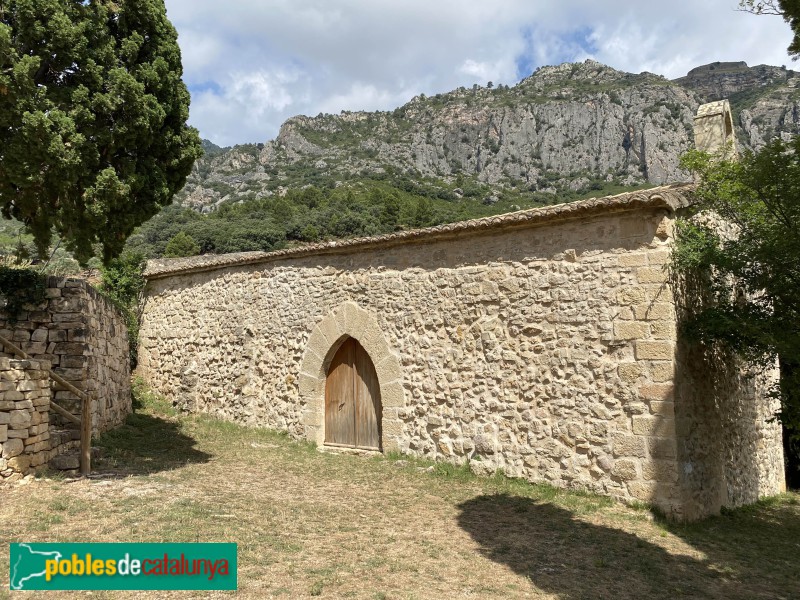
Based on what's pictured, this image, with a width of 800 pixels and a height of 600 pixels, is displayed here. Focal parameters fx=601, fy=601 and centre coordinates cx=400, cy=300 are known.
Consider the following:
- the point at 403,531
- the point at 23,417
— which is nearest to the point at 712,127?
the point at 403,531

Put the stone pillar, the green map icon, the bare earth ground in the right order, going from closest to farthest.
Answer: the green map icon
the bare earth ground
the stone pillar

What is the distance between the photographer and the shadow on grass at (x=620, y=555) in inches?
188

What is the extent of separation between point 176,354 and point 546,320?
29.1 ft

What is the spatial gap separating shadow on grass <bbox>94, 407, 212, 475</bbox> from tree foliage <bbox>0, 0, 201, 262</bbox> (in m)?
2.71

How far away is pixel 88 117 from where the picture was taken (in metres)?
6.51

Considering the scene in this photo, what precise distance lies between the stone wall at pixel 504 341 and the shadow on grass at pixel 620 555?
0.73 m

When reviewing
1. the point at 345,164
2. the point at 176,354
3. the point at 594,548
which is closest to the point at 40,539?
the point at 594,548

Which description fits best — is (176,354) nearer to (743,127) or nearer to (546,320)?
(546,320)

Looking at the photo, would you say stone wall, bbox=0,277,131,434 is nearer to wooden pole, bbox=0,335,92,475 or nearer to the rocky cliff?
wooden pole, bbox=0,335,92,475

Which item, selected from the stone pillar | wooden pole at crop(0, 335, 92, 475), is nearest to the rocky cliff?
the stone pillar

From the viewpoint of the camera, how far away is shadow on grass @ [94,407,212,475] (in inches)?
307
